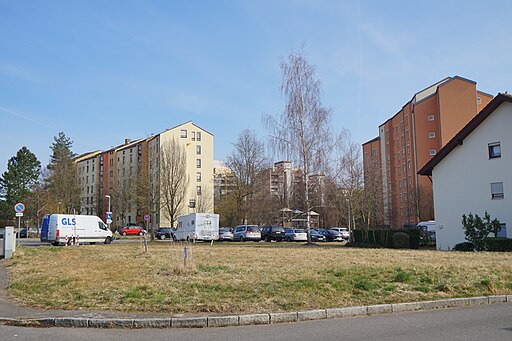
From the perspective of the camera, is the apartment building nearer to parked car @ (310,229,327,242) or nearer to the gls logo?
parked car @ (310,229,327,242)

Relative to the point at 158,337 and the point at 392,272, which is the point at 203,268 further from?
the point at 158,337

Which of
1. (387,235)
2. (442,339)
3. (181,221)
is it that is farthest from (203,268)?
(181,221)

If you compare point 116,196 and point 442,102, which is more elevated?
point 442,102

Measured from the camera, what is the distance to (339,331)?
835 cm

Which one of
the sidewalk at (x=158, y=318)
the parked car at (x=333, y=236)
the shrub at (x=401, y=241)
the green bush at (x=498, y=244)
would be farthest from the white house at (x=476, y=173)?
the sidewalk at (x=158, y=318)

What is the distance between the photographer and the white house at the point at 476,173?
28859 mm

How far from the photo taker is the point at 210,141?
9131cm

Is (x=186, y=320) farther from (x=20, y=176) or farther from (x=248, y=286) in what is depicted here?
(x=20, y=176)

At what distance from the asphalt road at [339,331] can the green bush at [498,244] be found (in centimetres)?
1805

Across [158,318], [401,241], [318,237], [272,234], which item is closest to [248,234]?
[272,234]

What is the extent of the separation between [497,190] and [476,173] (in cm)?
168

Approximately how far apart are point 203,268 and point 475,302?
7962 millimetres

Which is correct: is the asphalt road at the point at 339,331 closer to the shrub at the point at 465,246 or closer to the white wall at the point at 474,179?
the shrub at the point at 465,246

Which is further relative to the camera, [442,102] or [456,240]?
[442,102]
